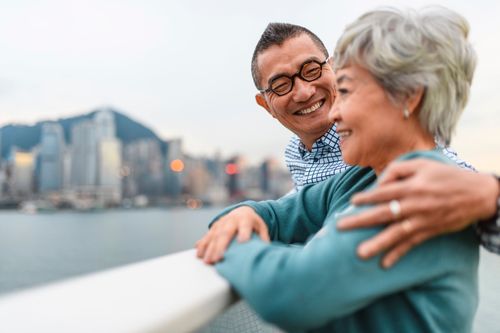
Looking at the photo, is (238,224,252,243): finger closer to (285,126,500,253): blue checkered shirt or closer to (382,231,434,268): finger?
(382,231,434,268): finger

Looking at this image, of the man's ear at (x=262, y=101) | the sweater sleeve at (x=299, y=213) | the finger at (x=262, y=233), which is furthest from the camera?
the man's ear at (x=262, y=101)

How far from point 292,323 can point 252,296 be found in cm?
9

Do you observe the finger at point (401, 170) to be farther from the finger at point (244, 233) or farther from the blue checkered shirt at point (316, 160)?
the blue checkered shirt at point (316, 160)

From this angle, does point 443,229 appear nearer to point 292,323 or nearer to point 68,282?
point 292,323

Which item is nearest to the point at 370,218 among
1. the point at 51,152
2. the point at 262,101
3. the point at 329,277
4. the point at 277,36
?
the point at 329,277

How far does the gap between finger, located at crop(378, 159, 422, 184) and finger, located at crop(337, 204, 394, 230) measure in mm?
68

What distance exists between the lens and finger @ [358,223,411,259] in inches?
33.0

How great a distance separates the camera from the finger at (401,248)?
86 cm

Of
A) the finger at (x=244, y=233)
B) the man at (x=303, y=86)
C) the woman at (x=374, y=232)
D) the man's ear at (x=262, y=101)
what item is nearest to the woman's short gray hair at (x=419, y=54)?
the woman at (x=374, y=232)

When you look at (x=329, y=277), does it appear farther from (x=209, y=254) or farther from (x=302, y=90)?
(x=302, y=90)

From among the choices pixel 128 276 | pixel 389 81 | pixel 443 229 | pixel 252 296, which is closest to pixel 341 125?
pixel 389 81

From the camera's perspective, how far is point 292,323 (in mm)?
886

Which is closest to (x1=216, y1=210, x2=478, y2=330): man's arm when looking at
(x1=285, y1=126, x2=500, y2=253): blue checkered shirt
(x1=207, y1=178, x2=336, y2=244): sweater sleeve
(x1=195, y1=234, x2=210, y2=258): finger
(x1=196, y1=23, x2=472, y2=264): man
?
(x1=195, y1=234, x2=210, y2=258): finger

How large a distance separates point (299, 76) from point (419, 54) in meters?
1.53
